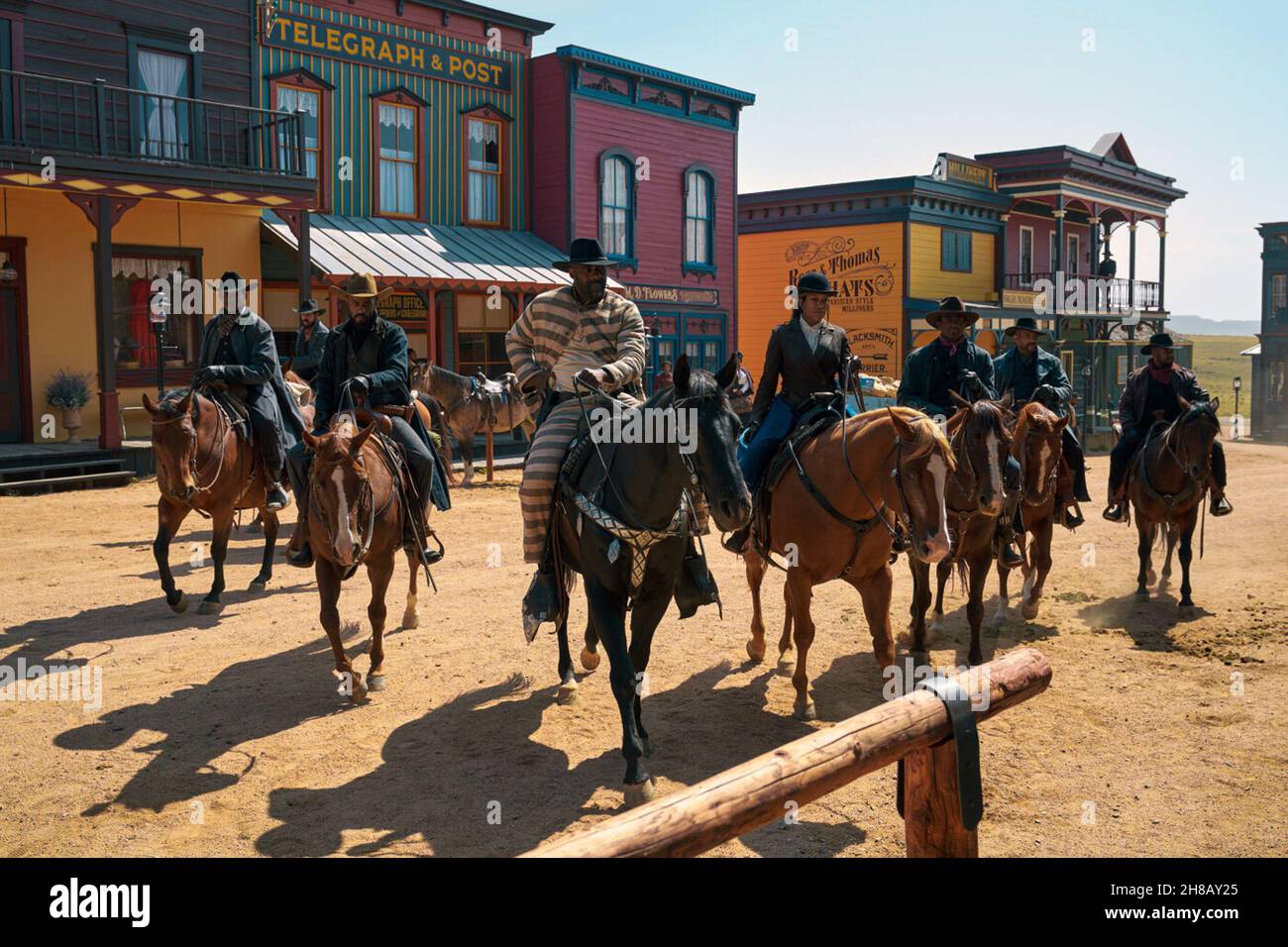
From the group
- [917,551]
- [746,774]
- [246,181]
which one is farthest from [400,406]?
[246,181]

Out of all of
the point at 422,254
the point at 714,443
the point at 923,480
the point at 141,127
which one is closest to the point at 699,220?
the point at 422,254

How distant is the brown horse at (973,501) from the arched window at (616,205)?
1929 cm

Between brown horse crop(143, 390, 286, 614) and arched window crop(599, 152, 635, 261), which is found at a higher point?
arched window crop(599, 152, 635, 261)

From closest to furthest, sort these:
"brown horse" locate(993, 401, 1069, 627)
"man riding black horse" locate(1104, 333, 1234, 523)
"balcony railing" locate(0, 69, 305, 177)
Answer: "brown horse" locate(993, 401, 1069, 627)
"man riding black horse" locate(1104, 333, 1234, 523)
"balcony railing" locate(0, 69, 305, 177)

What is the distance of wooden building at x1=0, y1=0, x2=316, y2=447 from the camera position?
1722 cm

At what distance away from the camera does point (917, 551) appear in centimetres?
655

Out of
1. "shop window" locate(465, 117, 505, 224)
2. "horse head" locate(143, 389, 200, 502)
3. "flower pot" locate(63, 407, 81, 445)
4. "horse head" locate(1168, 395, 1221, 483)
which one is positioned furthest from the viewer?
"shop window" locate(465, 117, 505, 224)

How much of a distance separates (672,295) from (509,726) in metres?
22.5

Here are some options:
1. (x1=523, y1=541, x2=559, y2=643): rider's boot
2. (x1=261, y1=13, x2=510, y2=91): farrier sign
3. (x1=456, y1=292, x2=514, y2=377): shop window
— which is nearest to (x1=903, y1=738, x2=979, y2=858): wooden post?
(x1=523, y1=541, x2=559, y2=643): rider's boot

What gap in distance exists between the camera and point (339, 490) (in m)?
7.07

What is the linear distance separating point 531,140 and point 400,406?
62.2ft

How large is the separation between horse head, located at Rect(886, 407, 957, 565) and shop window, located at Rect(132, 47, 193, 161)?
16.2m

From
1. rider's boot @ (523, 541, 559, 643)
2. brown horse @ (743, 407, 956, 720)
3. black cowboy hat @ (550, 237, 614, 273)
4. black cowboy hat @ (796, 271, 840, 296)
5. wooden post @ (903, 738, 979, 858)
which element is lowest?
wooden post @ (903, 738, 979, 858)

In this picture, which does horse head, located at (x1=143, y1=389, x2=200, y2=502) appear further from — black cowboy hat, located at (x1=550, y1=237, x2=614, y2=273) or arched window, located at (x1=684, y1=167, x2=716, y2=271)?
arched window, located at (x1=684, y1=167, x2=716, y2=271)
